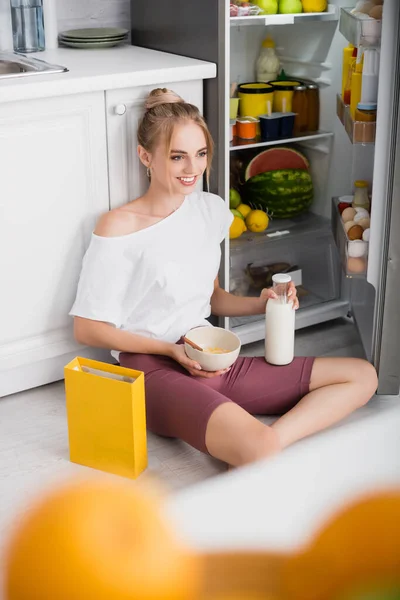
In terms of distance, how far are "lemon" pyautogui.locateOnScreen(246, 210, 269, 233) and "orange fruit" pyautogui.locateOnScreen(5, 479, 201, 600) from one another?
7.33 feet

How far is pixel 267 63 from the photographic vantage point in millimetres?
2531

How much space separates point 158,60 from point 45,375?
0.96 metres

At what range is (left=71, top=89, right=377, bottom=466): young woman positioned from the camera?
1887 millimetres

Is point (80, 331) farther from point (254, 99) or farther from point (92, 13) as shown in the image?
point (92, 13)

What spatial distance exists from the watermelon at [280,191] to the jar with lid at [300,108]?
15cm

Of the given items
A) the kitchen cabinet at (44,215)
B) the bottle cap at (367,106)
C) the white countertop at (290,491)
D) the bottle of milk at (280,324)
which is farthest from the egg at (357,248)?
the white countertop at (290,491)

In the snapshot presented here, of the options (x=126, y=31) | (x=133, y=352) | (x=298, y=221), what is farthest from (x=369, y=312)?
(x=126, y=31)

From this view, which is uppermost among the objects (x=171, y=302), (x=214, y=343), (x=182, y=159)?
(x=182, y=159)

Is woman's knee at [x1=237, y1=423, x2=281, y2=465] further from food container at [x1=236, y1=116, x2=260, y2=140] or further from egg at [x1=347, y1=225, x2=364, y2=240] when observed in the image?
food container at [x1=236, y1=116, x2=260, y2=140]

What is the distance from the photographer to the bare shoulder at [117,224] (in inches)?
76.1

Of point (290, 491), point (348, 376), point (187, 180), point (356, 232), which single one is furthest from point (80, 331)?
point (290, 491)

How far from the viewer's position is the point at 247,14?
2.09 metres

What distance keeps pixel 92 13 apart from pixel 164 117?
818mm

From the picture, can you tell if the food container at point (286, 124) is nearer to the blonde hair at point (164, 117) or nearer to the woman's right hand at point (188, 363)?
the blonde hair at point (164, 117)
